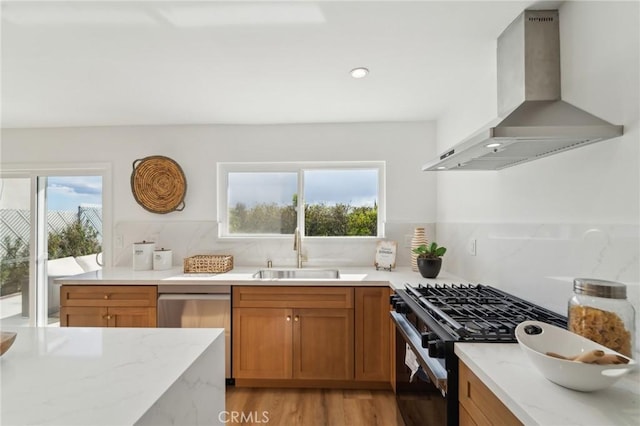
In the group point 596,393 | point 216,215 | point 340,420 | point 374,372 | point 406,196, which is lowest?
point 340,420

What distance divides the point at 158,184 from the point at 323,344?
88.6 inches

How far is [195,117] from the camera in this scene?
277 cm

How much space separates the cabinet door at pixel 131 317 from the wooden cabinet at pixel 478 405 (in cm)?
225

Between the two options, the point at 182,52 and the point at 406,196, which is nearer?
the point at 182,52

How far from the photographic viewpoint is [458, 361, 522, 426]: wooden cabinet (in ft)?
2.82

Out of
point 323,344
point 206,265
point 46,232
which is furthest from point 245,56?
point 46,232

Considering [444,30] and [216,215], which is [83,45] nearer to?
[216,215]

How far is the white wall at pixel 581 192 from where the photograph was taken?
3.34 feet

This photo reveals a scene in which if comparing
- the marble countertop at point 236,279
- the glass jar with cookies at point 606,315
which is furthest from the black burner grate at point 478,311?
the marble countertop at point 236,279

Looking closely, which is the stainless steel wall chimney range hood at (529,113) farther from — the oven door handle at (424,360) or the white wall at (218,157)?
the white wall at (218,157)

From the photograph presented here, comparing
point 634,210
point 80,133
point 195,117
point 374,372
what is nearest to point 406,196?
point 374,372

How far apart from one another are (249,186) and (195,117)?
0.83 m

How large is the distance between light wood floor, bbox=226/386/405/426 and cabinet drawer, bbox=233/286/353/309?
676 millimetres

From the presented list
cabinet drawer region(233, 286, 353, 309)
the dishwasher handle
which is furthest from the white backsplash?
the dishwasher handle
